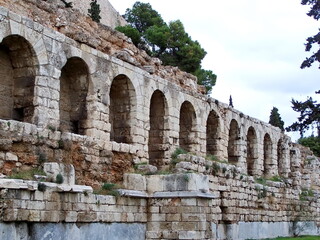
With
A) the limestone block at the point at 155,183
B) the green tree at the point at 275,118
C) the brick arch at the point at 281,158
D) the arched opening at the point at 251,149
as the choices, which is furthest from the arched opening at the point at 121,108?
the green tree at the point at 275,118

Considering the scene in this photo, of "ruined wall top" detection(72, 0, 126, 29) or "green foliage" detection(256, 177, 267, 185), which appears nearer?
"green foliage" detection(256, 177, 267, 185)

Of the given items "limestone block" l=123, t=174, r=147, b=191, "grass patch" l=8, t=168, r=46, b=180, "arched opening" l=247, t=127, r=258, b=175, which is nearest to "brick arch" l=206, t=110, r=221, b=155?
"arched opening" l=247, t=127, r=258, b=175

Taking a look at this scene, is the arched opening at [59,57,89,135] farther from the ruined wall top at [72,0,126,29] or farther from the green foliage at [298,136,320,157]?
the green foliage at [298,136,320,157]

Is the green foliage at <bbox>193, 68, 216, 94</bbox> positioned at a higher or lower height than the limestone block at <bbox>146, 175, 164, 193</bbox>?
higher

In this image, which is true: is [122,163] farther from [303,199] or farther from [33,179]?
[303,199]

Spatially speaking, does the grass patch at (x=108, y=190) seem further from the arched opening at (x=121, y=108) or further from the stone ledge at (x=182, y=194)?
the arched opening at (x=121, y=108)

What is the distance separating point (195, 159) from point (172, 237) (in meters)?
2.89

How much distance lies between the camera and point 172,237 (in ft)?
46.3

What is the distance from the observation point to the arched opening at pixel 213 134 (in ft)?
67.8

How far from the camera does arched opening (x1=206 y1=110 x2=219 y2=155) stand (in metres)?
20.7

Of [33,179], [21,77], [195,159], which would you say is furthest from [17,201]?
[195,159]

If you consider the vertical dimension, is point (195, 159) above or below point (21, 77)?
below

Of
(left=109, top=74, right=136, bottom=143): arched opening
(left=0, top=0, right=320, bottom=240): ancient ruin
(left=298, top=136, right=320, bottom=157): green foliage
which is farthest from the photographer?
(left=298, top=136, right=320, bottom=157): green foliage

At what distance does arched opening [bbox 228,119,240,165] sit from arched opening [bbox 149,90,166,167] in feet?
18.5
